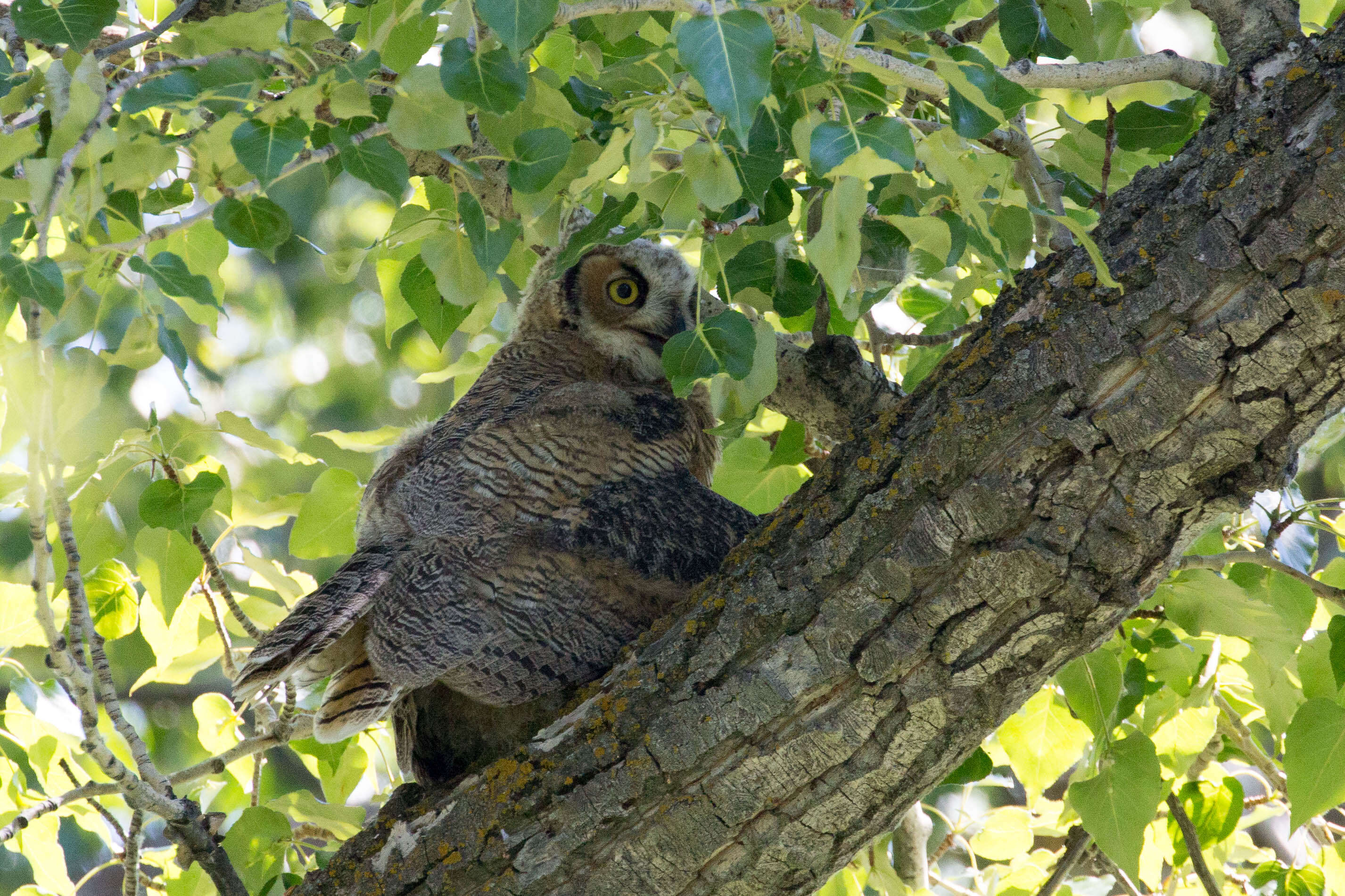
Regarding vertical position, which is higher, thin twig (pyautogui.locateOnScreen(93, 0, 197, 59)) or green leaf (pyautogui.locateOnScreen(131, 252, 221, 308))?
thin twig (pyautogui.locateOnScreen(93, 0, 197, 59))

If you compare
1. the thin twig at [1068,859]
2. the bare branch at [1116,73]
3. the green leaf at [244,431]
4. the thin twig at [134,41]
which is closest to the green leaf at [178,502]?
the green leaf at [244,431]

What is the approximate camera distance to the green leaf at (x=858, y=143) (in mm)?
1193

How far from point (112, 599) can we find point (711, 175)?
6.15 ft

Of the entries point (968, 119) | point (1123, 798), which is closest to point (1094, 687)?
point (1123, 798)

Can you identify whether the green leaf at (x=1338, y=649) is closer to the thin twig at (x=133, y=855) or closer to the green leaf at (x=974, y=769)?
the green leaf at (x=974, y=769)

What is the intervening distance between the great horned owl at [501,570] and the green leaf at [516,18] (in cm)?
91

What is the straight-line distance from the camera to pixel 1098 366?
4.58 feet

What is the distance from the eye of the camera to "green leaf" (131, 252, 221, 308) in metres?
1.61

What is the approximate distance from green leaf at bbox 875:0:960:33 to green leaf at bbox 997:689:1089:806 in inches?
54.5

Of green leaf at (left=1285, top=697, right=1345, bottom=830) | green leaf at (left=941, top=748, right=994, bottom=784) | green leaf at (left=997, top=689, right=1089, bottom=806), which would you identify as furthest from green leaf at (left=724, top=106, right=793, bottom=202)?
green leaf at (left=997, top=689, right=1089, bottom=806)

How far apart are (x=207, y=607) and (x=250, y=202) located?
140 centimetres

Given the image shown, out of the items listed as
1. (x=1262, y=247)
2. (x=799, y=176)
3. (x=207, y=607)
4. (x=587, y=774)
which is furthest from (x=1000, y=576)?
(x=207, y=607)

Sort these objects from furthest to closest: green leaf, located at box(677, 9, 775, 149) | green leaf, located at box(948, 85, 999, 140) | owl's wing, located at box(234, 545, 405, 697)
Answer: owl's wing, located at box(234, 545, 405, 697), green leaf, located at box(948, 85, 999, 140), green leaf, located at box(677, 9, 775, 149)

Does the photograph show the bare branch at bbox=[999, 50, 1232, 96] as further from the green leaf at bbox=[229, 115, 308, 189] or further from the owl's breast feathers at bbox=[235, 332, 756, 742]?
the green leaf at bbox=[229, 115, 308, 189]
